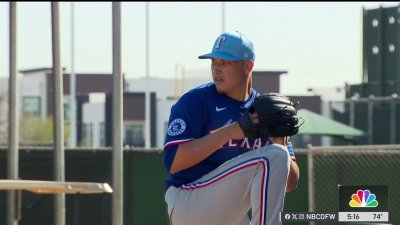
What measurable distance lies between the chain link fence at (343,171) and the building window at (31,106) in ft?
155

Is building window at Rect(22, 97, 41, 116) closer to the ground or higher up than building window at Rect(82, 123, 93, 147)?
higher up

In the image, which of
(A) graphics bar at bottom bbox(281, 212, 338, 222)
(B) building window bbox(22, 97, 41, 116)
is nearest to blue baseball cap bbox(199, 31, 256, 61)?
(A) graphics bar at bottom bbox(281, 212, 338, 222)

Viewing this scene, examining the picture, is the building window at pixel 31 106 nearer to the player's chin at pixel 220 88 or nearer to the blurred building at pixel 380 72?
the blurred building at pixel 380 72

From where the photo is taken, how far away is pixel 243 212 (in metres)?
4.80

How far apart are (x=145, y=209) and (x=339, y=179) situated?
7.13 ft

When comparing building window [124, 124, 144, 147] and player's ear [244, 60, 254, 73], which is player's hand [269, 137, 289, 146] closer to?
player's ear [244, 60, 254, 73]

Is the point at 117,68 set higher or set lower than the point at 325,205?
higher

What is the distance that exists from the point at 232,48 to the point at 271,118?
52 centimetres

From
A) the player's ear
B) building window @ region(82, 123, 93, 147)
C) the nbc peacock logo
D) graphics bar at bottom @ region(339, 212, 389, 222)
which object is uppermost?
the player's ear

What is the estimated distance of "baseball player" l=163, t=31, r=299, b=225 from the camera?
448 cm

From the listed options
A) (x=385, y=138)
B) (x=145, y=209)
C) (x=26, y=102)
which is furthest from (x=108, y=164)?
(x=26, y=102)

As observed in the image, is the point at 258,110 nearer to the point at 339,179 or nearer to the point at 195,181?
the point at 195,181

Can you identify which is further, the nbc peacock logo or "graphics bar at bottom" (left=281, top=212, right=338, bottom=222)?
the nbc peacock logo

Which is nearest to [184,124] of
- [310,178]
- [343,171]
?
[310,178]
